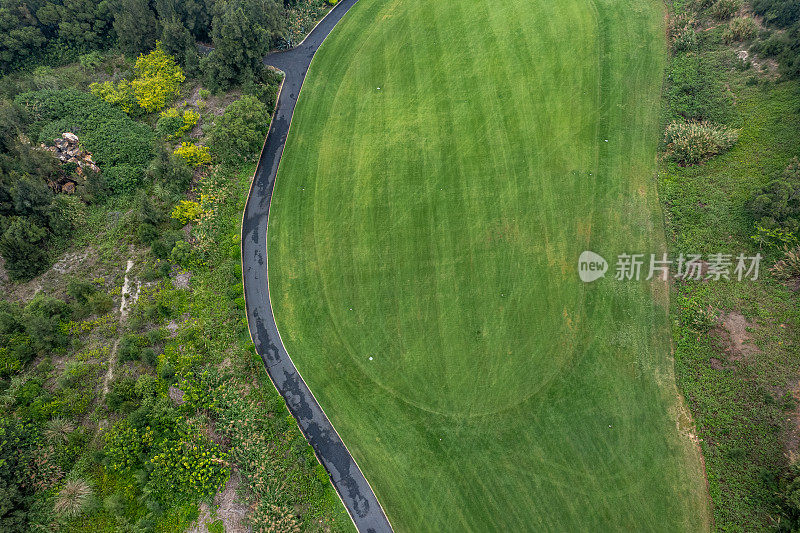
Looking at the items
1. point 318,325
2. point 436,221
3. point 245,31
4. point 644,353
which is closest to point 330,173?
point 436,221

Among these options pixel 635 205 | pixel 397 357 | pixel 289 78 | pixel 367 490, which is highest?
pixel 289 78

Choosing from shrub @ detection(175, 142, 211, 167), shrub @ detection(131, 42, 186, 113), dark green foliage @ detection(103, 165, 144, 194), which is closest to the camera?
dark green foliage @ detection(103, 165, 144, 194)

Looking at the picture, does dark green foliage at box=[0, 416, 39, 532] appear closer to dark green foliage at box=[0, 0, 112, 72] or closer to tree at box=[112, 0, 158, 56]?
tree at box=[112, 0, 158, 56]

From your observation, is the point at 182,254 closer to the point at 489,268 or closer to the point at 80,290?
the point at 80,290

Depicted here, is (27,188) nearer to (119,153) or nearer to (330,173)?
(119,153)

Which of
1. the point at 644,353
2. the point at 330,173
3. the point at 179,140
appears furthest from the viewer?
the point at 179,140

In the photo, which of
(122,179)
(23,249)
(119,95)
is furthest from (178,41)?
(23,249)

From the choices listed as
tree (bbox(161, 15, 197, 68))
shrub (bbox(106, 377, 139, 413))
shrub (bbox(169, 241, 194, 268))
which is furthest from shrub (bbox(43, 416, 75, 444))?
tree (bbox(161, 15, 197, 68))
